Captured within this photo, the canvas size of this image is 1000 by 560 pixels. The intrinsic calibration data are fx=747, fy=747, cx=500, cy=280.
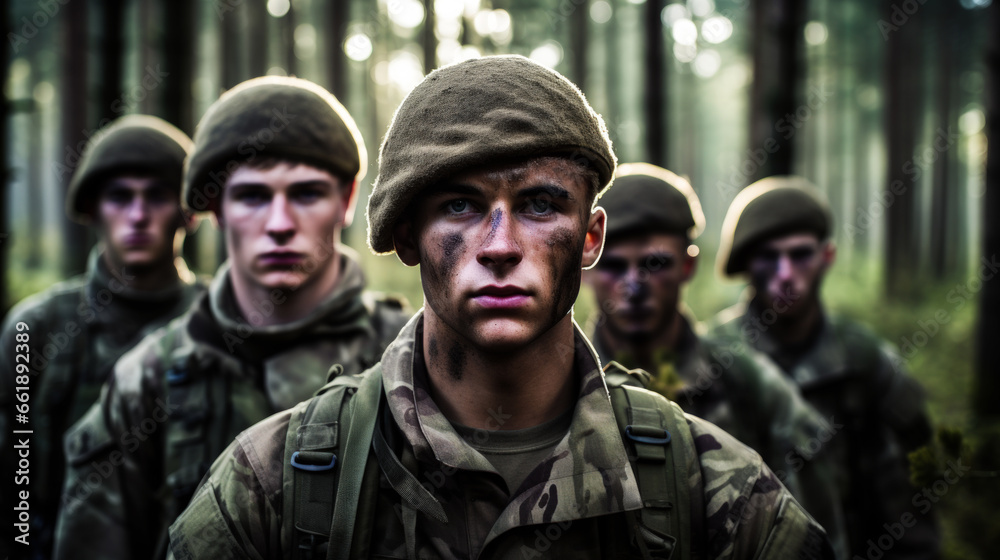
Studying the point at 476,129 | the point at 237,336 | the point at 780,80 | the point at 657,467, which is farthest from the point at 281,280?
the point at 780,80

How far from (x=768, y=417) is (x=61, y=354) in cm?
447

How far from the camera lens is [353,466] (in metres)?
2.20

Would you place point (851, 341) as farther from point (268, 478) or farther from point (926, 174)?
point (926, 174)

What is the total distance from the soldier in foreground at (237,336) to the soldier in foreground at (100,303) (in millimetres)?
1238

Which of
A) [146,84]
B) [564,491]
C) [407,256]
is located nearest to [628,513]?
[564,491]

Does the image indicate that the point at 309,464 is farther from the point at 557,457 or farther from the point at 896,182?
the point at 896,182

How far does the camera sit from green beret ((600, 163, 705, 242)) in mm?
4551

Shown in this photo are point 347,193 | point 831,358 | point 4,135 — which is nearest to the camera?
point 347,193

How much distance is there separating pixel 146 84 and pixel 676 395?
10.8 meters

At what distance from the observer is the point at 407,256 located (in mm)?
2398

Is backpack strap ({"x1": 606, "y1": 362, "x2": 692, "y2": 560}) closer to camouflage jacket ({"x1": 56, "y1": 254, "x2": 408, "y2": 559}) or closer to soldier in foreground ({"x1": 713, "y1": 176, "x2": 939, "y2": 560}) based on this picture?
camouflage jacket ({"x1": 56, "y1": 254, "x2": 408, "y2": 559})

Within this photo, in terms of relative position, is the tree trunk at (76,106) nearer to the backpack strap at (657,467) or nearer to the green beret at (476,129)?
the green beret at (476,129)

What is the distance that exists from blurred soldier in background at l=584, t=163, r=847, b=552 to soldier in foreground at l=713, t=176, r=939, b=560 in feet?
0.89

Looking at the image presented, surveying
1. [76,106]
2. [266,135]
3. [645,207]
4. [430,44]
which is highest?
[430,44]
